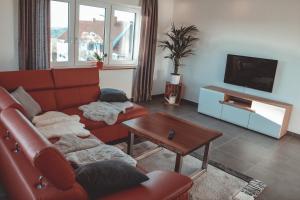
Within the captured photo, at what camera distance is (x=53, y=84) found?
340cm

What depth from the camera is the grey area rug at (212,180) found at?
2570mm

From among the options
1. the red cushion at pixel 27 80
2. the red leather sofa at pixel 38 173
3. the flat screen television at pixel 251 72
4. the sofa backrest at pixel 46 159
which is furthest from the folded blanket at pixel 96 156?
the flat screen television at pixel 251 72

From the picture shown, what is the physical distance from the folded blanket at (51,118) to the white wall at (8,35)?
1.27 metres

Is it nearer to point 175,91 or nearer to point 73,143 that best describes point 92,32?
point 175,91

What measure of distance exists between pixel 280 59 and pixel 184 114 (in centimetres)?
195

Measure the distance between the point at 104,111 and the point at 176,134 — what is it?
3.37 ft

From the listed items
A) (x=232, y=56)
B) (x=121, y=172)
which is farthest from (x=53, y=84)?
(x=232, y=56)

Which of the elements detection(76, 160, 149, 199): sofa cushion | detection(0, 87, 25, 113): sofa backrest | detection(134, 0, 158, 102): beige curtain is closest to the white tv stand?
detection(134, 0, 158, 102): beige curtain

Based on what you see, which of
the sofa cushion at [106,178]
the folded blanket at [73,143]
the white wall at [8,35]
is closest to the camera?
the sofa cushion at [106,178]

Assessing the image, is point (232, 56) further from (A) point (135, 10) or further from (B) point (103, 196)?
(B) point (103, 196)

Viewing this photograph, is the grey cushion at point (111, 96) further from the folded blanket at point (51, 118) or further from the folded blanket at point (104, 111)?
the folded blanket at point (51, 118)

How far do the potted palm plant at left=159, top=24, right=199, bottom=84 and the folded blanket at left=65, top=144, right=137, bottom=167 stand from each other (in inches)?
141

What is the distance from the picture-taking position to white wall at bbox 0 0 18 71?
3.60 m

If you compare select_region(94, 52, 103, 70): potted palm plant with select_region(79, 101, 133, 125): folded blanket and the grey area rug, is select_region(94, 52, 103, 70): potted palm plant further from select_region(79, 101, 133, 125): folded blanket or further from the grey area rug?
the grey area rug
